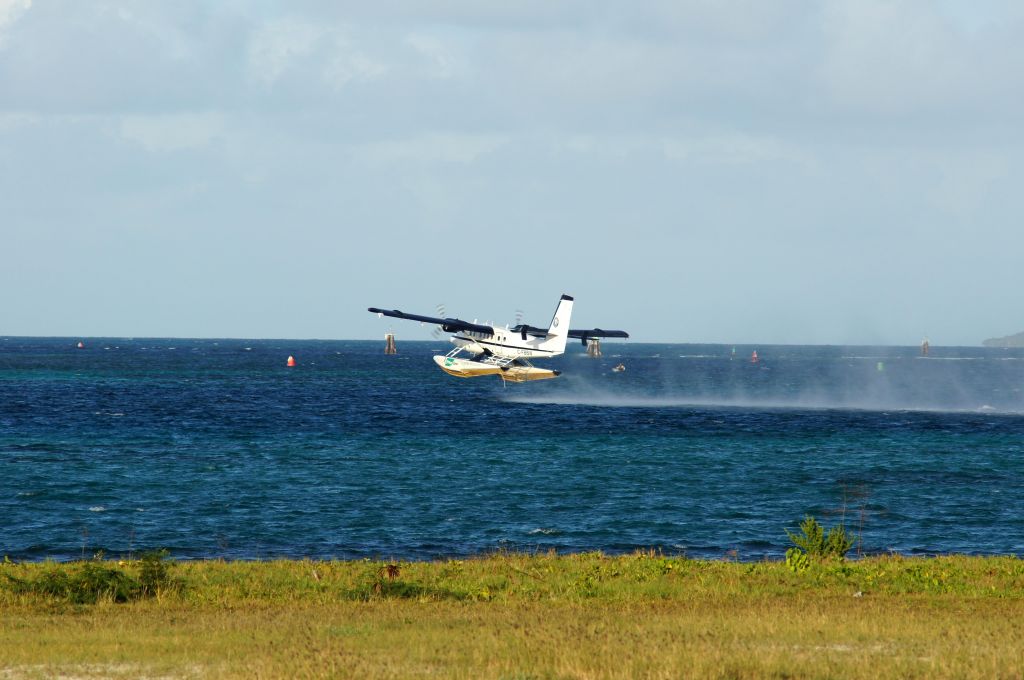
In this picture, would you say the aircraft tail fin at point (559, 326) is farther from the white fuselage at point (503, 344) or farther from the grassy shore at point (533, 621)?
the grassy shore at point (533, 621)

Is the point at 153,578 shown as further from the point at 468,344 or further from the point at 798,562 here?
the point at 468,344

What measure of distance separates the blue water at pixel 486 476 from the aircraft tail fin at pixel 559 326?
236 inches

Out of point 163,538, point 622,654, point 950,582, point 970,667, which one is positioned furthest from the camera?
point 163,538

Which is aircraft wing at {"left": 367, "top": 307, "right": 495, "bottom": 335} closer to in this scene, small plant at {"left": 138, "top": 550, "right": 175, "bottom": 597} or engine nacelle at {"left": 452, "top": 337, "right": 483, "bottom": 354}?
engine nacelle at {"left": 452, "top": 337, "right": 483, "bottom": 354}

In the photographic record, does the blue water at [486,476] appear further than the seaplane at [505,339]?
No

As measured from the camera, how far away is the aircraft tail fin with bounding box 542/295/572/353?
95.5m

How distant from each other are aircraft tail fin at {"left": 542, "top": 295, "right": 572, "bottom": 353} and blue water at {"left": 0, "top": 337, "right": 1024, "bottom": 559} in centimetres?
Result: 600

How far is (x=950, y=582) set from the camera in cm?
2262

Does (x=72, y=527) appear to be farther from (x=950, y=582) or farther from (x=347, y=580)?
(x=950, y=582)

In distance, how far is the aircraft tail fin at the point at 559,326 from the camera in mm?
95500

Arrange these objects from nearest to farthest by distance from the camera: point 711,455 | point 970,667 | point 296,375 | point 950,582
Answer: point 970,667
point 950,582
point 711,455
point 296,375

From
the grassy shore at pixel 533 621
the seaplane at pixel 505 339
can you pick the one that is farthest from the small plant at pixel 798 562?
the seaplane at pixel 505 339

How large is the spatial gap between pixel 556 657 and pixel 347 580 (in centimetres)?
958

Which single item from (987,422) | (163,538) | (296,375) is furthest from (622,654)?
(296,375)
